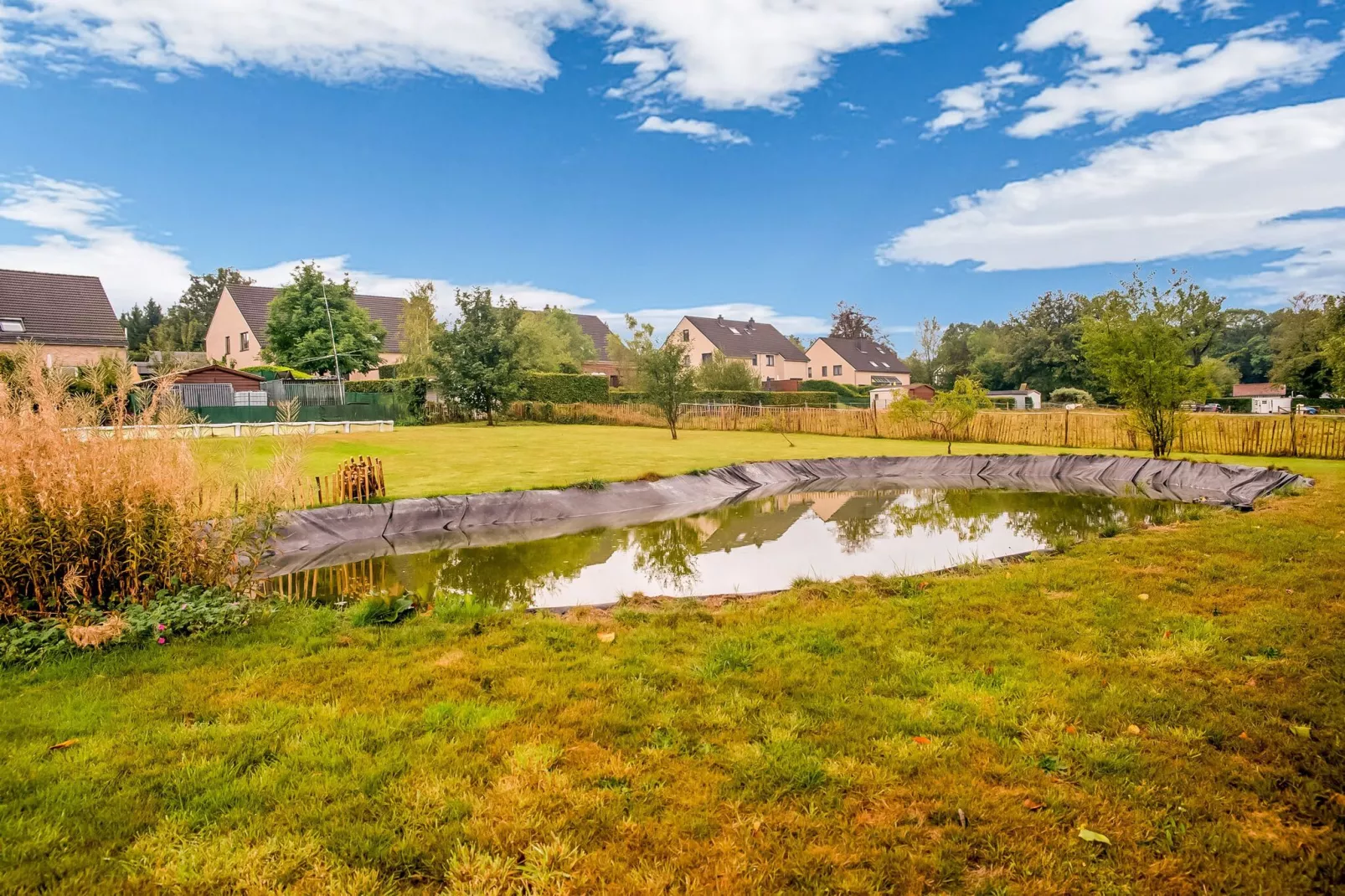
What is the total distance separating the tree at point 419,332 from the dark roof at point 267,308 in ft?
3.46

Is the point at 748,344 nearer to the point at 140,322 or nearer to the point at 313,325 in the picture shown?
the point at 313,325

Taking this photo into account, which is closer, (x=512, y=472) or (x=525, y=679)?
(x=525, y=679)

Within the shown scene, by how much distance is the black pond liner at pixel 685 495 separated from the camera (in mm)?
11312

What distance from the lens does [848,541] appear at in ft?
37.0

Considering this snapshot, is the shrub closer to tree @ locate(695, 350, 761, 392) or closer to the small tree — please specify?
the small tree

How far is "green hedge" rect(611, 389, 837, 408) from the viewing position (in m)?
39.6

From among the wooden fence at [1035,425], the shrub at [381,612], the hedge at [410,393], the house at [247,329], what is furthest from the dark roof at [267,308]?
the shrub at [381,612]

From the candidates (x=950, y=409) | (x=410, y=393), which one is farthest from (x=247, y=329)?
(x=950, y=409)

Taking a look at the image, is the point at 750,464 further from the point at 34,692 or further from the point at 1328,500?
the point at 34,692

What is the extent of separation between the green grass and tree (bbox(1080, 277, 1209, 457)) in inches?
148

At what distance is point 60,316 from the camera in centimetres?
3278

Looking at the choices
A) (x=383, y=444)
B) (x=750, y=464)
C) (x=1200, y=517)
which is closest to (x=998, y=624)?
(x=1200, y=517)

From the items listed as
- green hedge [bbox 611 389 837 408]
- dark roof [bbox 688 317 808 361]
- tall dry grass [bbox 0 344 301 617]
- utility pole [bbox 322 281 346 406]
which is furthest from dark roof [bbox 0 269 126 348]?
dark roof [bbox 688 317 808 361]

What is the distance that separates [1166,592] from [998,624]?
2.10 meters
